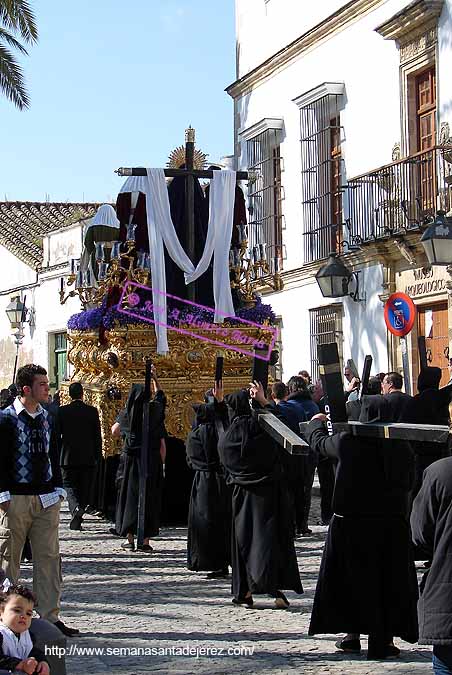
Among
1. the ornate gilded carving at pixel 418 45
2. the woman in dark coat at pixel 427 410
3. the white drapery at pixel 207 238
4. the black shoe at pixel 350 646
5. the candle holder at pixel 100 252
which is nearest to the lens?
the black shoe at pixel 350 646

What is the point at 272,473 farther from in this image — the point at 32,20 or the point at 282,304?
the point at 282,304

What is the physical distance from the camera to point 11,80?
1909cm

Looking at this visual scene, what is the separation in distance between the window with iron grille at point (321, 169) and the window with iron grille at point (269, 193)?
4.57 ft

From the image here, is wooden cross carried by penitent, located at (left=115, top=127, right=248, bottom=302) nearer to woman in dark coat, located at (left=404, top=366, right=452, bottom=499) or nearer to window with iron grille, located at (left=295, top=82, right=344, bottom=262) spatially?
woman in dark coat, located at (left=404, top=366, right=452, bottom=499)

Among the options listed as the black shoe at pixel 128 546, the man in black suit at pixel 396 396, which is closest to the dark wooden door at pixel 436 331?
the black shoe at pixel 128 546

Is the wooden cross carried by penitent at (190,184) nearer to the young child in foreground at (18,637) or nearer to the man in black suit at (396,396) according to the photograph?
the man in black suit at (396,396)

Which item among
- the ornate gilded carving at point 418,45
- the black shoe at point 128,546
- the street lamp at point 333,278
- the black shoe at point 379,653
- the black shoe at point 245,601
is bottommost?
the black shoe at point 379,653

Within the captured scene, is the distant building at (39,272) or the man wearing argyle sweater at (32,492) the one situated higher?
the distant building at (39,272)

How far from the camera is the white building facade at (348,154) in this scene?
1916 centimetres

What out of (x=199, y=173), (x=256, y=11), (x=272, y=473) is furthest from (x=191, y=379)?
(x=256, y=11)

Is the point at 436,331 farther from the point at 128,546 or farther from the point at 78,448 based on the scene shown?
the point at 128,546

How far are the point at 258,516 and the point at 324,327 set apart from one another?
44.1ft

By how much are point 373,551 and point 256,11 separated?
1995cm

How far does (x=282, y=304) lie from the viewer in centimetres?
2466
